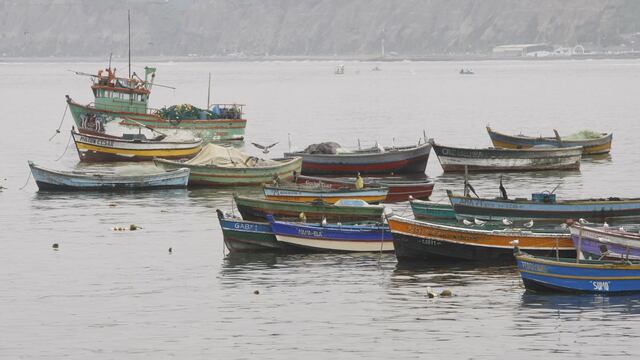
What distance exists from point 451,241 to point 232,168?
24.4m

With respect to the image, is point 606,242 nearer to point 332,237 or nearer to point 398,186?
point 332,237

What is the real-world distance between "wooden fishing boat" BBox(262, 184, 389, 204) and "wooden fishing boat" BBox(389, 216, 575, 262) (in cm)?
1029

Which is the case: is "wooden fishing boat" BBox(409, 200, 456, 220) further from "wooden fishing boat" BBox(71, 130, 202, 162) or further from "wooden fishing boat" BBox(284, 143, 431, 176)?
"wooden fishing boat" BBox(71, 130, 202, 162)

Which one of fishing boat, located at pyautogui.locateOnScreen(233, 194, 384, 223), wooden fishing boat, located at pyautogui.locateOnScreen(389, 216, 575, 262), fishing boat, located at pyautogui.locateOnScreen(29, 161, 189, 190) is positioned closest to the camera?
wooden fishing boat, located at pyautogui.locateOnScreen(389, 216, 575, 262)

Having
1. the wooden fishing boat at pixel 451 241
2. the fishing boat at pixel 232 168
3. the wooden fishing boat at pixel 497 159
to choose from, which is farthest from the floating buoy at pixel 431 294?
the wooden fishing boat at pixel 497 159

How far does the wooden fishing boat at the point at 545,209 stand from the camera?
49.6 meters

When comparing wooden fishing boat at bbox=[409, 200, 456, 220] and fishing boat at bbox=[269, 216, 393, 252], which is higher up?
wooden fishing boat at bbox=[409, 200, 456, 220]

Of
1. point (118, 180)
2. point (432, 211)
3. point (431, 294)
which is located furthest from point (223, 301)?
point (118, 180)

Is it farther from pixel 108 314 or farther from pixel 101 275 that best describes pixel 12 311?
pixel 101 275

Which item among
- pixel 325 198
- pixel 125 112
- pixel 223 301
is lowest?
pixel 223 301

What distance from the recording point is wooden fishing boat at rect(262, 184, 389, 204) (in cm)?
5525

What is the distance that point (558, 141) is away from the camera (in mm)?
82438

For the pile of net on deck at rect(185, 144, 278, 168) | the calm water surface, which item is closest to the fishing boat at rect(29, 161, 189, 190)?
the calm water surface

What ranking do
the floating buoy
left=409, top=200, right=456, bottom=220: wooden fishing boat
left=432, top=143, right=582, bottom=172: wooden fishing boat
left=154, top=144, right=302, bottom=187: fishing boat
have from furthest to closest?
left=432, top=143, right=582, bottom=172: wooden fishing boat < left=154, top=144, right=302, bottom=187: fishing boat < left=409, top=200, right=456, bottom=220: wooden fishing boat < the floating buoy
